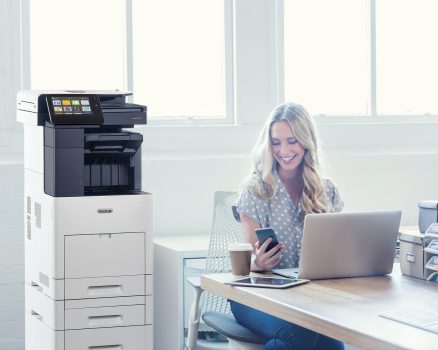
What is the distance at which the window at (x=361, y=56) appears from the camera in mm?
5230

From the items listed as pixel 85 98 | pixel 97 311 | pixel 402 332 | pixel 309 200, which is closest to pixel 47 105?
pixel 85 98

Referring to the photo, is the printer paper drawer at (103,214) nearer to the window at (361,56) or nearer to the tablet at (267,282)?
the tablet at (267,282)

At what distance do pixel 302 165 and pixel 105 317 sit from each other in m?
1.10

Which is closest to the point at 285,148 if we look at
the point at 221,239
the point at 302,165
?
the point at 302,165

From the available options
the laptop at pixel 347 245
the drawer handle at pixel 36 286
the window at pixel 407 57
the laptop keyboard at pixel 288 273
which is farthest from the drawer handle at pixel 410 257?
the window at pixel 407 57

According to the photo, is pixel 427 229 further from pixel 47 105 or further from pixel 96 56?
pixel 96 56

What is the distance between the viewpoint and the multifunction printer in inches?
149

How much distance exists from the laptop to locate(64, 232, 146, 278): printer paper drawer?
1073mm

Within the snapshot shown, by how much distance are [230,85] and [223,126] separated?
A: 253mm

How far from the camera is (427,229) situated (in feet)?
9.98

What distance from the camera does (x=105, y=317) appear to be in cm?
394

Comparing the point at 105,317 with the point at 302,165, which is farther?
the point at 105,317

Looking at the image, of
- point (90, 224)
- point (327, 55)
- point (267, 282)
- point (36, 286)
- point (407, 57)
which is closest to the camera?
point (267, 282)

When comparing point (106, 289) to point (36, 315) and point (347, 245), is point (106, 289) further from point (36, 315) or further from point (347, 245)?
point (347, 245)
